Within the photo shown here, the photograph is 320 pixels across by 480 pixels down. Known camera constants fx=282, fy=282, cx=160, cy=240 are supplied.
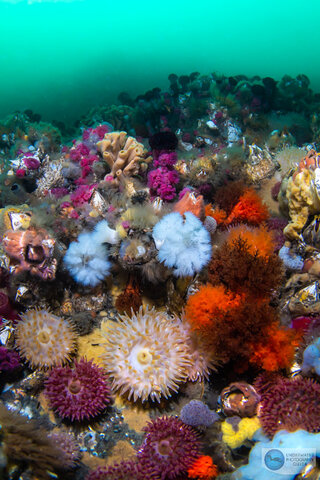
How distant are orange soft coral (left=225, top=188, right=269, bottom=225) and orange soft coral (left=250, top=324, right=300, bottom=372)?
2.45m

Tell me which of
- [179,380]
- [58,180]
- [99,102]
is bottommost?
[179,380]

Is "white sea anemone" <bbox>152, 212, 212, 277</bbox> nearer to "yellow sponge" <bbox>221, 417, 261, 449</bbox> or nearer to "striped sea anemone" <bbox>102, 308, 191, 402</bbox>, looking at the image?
"striped sea anemone" <bbox>102, 308, 191, 402</bbox>

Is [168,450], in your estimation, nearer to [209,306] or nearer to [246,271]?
[209,306]

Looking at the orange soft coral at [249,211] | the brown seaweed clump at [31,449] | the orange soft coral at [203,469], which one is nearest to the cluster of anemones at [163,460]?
the orange soft coral at [203,469]

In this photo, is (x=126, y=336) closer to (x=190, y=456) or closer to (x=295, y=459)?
(x=190, y=456)

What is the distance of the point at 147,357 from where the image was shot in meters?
3.61

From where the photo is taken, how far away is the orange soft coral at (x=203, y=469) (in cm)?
304

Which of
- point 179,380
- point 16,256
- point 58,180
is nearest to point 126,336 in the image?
point 179,380

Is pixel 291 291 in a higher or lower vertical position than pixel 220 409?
higher

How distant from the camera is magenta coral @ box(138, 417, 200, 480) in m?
3.03

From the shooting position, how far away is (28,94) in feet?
136

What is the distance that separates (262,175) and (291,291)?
3892mm

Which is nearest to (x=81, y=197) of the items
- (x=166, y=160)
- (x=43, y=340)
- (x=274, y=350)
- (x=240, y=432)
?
(x=166, y=160)

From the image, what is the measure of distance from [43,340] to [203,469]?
254 cm
